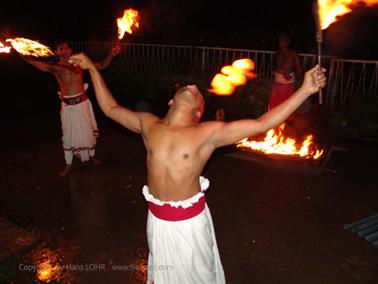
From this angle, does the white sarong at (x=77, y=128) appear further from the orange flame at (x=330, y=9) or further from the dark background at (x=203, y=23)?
the dark background at (x=203, y=23)

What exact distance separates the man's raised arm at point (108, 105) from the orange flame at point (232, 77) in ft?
24.5

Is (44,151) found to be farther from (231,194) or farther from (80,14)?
(80,14)

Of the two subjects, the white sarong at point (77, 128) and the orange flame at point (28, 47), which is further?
the white sarong at point (77, 128)

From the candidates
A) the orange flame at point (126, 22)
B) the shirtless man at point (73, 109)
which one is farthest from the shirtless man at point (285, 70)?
the shirtless man at point (73, 109)

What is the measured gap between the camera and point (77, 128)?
6957 millimetres

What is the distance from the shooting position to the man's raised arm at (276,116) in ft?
8.76

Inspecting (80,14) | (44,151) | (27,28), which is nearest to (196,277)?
(44,151)

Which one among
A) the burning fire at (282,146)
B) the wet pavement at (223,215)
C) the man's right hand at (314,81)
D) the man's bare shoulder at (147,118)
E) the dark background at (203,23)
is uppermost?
the dark background at (203,23)

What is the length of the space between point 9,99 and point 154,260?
41.7 ft

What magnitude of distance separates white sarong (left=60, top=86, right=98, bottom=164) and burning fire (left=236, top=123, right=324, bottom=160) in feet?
10.8

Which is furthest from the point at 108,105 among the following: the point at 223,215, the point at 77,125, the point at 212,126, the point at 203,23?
the point at 203,23

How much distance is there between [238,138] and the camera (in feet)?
9.52

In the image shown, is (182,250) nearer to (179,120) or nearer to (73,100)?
(179,120)

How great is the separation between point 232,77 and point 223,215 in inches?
307
